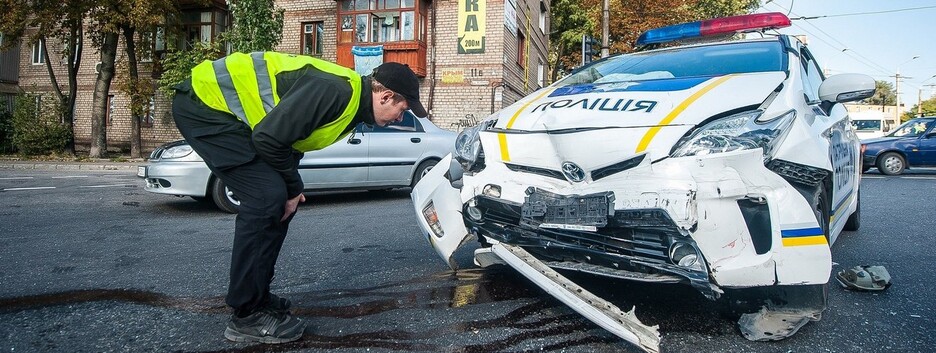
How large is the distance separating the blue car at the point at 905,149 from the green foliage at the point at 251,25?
16041mm

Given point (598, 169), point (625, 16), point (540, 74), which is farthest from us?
point (540, 74)

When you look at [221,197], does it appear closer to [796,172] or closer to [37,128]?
[796,172]

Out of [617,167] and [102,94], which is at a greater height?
[102,94]

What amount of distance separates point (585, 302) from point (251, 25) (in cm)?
1724

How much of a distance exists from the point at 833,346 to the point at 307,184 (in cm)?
588

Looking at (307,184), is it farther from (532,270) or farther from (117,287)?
(532,270)

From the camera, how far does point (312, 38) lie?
21297 millimetres

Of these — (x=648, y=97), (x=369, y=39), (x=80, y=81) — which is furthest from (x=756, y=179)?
(x=80, y=81)

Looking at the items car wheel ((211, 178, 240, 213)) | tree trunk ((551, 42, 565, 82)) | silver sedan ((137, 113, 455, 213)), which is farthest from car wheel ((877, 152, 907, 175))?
tree trunk ((551, 42, 565, 82))

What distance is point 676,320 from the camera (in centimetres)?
289

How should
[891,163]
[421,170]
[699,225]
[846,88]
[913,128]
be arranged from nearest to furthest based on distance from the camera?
[699,225] → [846,88] → [421,170] → [891,163] → [913,128]

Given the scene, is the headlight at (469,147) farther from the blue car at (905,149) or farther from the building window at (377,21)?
the building window at (377,21)

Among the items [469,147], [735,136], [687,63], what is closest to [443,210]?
[469,147]

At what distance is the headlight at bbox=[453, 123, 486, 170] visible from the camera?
119 inches
